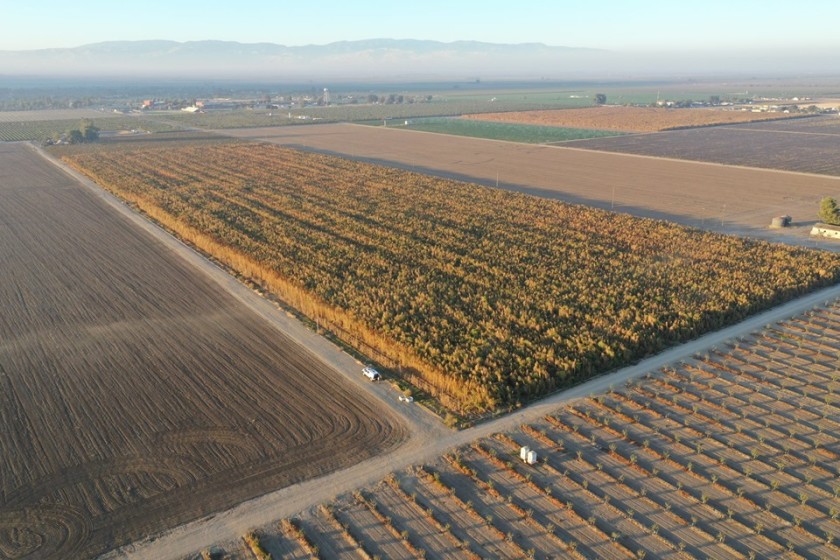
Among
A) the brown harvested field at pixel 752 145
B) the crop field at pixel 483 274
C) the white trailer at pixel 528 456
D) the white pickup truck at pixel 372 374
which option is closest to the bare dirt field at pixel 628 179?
the brown harvested field at pixel 752 145

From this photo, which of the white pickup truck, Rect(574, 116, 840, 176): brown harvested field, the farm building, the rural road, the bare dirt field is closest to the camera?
the rural road

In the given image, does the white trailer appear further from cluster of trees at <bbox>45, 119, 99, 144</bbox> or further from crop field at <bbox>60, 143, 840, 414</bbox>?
cluster of trees at <bbox>45, 119, 99, 144</bbox>

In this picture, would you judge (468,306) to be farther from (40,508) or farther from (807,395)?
(40,508)

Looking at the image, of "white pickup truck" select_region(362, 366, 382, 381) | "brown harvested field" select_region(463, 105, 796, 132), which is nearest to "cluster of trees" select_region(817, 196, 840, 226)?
"white pickup truck" select_region(362, 366, 382, 381)

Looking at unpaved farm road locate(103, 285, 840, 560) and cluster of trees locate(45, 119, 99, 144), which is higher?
cluster of trees locate(45, 119, 99, 144)

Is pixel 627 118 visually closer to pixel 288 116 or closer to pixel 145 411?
pixel 288 116
